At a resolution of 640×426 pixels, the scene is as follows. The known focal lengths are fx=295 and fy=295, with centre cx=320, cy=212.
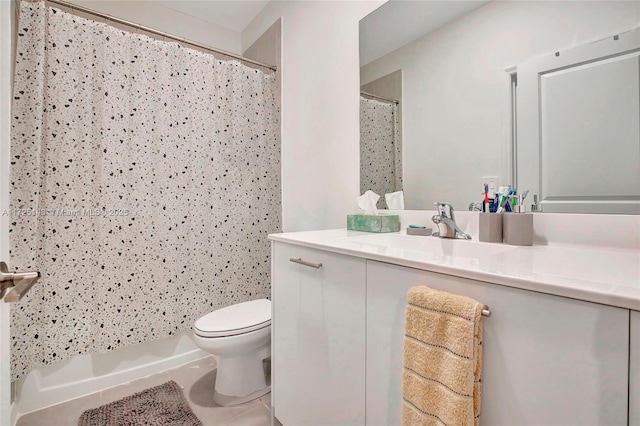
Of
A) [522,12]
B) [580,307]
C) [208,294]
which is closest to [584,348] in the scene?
[580,307]

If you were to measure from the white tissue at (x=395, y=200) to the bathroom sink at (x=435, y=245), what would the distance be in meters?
0.20

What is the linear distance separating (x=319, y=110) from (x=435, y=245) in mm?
1129

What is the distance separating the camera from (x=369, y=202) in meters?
1.44

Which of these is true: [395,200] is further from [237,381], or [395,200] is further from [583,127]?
[237,381]

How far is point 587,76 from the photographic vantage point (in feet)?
2.85

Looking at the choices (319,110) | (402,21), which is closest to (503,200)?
(402,21)

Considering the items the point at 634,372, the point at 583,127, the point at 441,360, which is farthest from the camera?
the point at 583,127

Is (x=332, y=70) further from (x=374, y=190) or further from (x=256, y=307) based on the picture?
(x=256, y=307)

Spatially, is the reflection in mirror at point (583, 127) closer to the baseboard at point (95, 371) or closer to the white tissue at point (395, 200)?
the white tissue at point (395, 200)

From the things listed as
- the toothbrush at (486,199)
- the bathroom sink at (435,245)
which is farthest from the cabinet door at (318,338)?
the toothbrush at (486,199)

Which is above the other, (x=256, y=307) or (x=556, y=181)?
(x=556, y=181)

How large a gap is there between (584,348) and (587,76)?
82 cm

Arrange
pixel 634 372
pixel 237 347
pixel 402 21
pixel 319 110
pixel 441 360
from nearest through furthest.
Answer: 1. pixel 634 372
2. pixel 441 360
3. pixel 402 21
4. pixel 237 347
5. pixel 319 110

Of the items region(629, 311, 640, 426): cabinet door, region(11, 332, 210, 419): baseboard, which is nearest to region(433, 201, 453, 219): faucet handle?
region(629, 311, 640, 426): cabinet door
